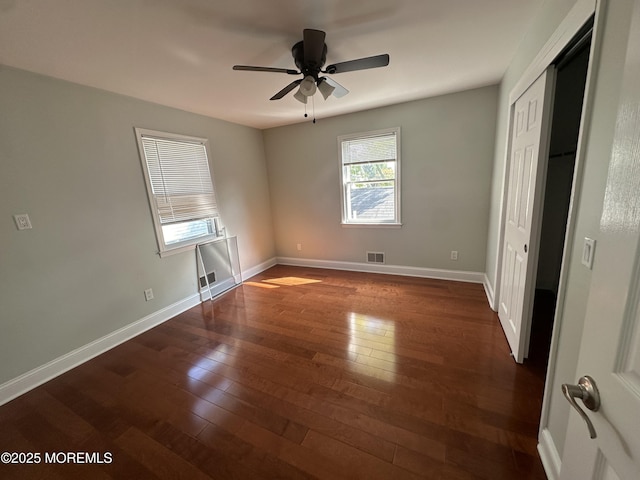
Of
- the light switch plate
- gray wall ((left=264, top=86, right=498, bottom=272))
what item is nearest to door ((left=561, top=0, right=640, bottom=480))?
the light switch plate

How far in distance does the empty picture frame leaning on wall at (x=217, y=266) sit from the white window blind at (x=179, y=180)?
1.44 feet

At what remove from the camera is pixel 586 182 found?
1030 millimetres

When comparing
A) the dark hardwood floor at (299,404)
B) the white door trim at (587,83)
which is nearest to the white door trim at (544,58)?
the white door trim at (587,83)

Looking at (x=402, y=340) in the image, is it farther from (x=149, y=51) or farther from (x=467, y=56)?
(x=149, y=51)

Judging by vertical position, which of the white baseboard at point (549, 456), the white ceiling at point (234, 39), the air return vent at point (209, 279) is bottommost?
the white baseboard at point (549, 456)

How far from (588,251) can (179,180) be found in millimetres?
3583

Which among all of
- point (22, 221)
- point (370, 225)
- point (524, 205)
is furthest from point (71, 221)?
point (524, 205)

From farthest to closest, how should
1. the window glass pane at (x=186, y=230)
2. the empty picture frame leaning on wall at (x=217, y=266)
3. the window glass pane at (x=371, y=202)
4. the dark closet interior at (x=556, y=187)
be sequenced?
the window glass pane at (x=371, y=202)
the empty picture frame leaning on wall at (x=217, y=266)
the window glass pane at (x=186, y=230)
the dark closet interior at (x=556, y=187)

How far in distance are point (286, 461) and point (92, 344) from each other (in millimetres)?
2214

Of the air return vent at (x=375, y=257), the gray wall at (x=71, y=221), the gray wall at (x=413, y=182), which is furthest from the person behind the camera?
the air return vent at (x=375, y=257)

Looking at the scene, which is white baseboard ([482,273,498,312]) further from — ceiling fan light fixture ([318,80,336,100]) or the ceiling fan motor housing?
the ceiling fan motor housing

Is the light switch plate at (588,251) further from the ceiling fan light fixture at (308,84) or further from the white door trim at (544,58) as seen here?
the ceiling fan light fixture at (308,84)

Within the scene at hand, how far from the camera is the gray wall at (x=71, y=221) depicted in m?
1.93

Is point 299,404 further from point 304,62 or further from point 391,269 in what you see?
point 391,269
